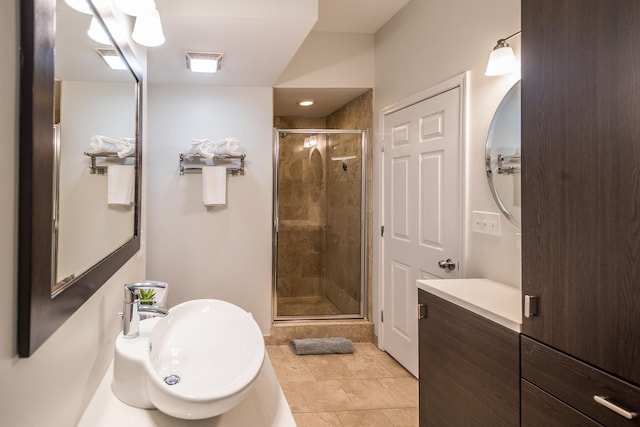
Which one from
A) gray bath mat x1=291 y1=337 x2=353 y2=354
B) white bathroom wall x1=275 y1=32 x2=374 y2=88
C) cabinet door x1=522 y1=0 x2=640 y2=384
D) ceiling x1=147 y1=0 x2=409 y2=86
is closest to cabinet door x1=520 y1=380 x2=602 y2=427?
cabinet door x1=522 y1=0 x2=640 y2=384

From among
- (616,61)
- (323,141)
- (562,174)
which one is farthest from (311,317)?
(616,61)

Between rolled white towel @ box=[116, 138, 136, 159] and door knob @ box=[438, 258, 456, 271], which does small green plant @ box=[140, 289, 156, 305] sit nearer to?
rolled white towel @ box=[116, 138, 136, 159]

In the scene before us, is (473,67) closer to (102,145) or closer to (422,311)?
(422,311)

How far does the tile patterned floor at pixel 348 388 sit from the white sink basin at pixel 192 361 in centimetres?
134

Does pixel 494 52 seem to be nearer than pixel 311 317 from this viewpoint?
Yes

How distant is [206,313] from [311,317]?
261 centimetres

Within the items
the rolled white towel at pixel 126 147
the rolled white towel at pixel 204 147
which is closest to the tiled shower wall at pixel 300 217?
the rolled white towel at pixel 204 147

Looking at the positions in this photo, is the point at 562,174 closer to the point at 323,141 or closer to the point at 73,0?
the point at 73,0

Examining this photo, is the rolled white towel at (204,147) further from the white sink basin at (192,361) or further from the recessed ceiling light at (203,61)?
the white sink basin at (192,361)

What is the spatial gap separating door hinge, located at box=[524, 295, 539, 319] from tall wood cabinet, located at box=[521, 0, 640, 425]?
16 mm

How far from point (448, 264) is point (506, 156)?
30.2 inches

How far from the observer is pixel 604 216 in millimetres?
1106

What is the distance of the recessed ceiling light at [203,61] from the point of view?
110 inches

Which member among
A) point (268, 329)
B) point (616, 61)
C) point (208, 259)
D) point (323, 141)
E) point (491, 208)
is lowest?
point (268, 329)
